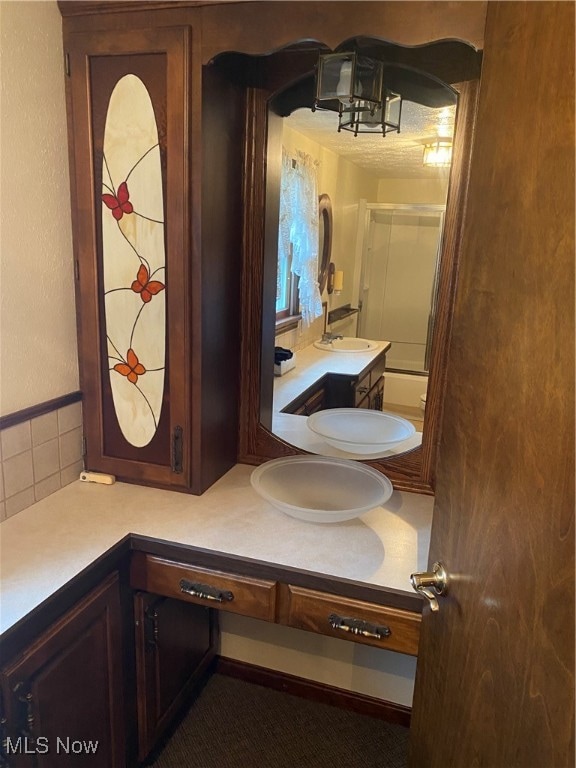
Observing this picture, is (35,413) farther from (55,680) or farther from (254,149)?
(254,149)

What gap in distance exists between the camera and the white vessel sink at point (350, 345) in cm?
177

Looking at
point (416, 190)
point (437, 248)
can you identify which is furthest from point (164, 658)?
point (416, 190)

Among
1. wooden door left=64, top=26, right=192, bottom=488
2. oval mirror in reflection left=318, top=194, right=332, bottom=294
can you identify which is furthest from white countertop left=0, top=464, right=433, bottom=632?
oval mirror in reflection left=318, top=194, right=332, bottom=294

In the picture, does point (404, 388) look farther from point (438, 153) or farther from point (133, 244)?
point (133, 244)

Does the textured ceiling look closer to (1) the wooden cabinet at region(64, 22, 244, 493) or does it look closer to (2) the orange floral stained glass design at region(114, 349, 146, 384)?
Answer: (1) the wooden cabinet at region(64, 22, 244, 493)

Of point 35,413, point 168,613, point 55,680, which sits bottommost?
point 168,613

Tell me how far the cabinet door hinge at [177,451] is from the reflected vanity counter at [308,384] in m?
0.35

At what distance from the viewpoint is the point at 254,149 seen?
1.67 meters

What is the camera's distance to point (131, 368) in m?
1.64

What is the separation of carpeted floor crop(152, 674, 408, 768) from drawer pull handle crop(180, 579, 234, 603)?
73cm

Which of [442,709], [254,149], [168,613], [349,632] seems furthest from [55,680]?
[254,149]

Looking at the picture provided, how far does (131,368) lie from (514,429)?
1.17 metres

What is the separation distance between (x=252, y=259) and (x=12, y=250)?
2.23 ft

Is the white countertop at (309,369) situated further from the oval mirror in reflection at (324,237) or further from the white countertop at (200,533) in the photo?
A: the white countertop at (200,533)
